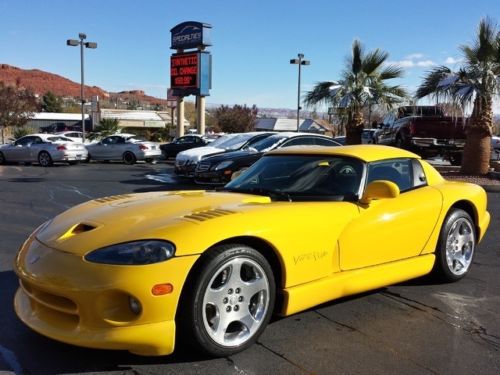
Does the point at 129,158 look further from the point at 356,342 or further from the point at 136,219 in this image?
the point at 356,342

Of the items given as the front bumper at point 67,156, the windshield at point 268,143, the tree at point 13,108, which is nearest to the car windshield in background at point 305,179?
the windshield at point 268,143

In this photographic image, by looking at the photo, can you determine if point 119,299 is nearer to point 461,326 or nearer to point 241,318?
point 241,318

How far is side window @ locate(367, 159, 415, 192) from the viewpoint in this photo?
4.77m

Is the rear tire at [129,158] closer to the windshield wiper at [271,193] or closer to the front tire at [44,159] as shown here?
the front tire at [44,159]

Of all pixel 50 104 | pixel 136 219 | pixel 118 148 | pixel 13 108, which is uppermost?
pixel 50 104

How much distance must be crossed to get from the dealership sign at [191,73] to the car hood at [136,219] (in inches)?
987

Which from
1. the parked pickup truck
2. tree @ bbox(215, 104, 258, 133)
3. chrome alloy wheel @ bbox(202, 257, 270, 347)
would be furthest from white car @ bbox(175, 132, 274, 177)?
tree @ bbox(215, 104, 258, 133)

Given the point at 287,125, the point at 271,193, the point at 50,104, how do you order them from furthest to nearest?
1. the point at 50,104
2. the point at 287,125
3. the point at 271,193

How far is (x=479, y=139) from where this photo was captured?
14.9 m

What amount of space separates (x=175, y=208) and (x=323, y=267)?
1.17 m

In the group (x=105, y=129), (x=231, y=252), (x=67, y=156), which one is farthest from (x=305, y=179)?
(x=105, y=129)

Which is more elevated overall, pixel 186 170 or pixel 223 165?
pixel 223 165

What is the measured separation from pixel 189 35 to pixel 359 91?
14891mm

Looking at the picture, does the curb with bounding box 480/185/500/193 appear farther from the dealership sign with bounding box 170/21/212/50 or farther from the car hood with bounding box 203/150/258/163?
the dealership sign with bounding box 170/21/212/50
